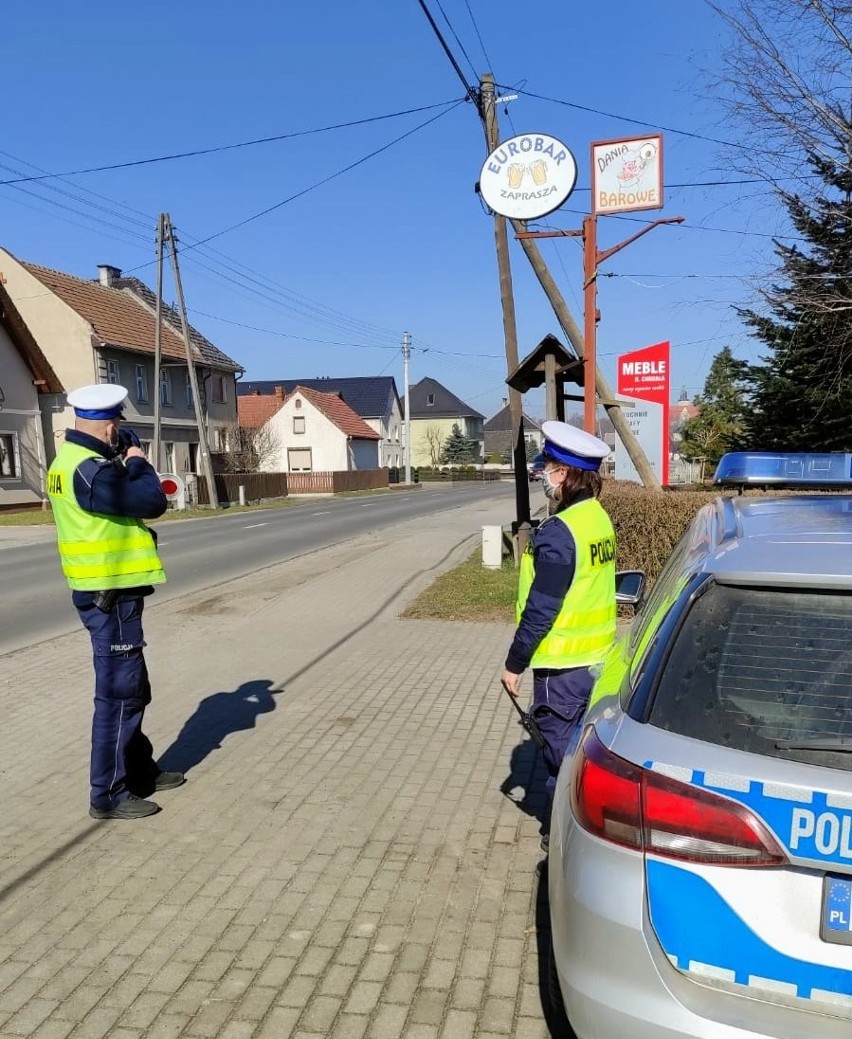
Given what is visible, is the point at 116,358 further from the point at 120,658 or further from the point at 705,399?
the point at 705,399

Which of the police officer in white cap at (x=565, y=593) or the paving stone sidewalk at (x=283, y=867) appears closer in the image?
the paving stone sidewalk at (x=283, y=867)

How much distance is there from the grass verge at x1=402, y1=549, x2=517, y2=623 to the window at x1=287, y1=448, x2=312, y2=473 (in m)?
47.2

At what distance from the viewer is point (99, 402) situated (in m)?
3.81

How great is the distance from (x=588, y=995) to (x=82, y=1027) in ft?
5.49

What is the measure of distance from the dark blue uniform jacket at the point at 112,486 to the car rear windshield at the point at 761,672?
8.59ft

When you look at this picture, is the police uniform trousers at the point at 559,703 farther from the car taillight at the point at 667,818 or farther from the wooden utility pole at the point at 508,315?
the wooden utility pole at the point at 508,315

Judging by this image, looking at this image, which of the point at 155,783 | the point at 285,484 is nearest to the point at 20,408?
the point at 285,484

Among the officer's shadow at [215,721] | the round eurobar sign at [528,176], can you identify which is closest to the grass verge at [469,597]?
the officer's shadow at [215,721]

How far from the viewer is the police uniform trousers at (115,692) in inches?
153

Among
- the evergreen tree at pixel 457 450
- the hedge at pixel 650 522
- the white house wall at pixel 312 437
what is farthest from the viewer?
the evergreen tree at pixel 457 450

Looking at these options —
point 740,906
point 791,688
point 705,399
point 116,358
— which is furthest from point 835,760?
point 705,399

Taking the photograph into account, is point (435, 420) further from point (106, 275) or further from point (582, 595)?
point (582, 595)

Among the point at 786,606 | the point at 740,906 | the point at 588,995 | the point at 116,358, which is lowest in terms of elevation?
the point at 588,995

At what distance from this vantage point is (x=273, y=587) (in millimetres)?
11875
